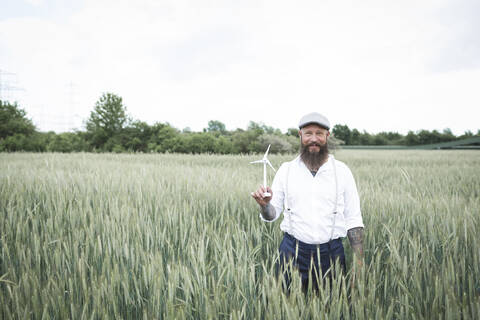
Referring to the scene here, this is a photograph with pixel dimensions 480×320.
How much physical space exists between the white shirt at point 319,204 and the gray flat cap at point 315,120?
0.23m

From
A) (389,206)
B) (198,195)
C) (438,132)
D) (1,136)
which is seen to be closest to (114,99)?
(1,136)

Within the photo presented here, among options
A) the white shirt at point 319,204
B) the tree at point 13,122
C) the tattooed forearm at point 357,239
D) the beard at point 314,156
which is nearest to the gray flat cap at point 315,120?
the beard at point 314,156

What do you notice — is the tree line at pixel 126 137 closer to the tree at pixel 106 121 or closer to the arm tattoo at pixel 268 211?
the tree at pixel 106 121

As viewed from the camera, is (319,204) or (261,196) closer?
(261,196)

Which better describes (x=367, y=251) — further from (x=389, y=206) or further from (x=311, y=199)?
(x=389, y=206)

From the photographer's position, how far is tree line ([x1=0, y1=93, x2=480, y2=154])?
53.1 ft

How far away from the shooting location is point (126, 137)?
59.7ft

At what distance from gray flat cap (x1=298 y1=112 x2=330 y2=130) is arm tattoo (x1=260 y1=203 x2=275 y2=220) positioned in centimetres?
54

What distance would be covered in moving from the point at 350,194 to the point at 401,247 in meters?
0.76

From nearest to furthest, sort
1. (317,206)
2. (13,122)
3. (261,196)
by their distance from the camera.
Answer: (261,196)
(317,206)
(13,122)

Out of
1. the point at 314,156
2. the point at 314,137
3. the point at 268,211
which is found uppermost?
the point at 314,137

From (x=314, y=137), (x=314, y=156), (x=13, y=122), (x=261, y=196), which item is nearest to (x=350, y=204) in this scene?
(x=314, y=156)

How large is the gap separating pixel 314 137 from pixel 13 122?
90.7 feet

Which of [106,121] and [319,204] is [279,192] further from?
[106,121]
